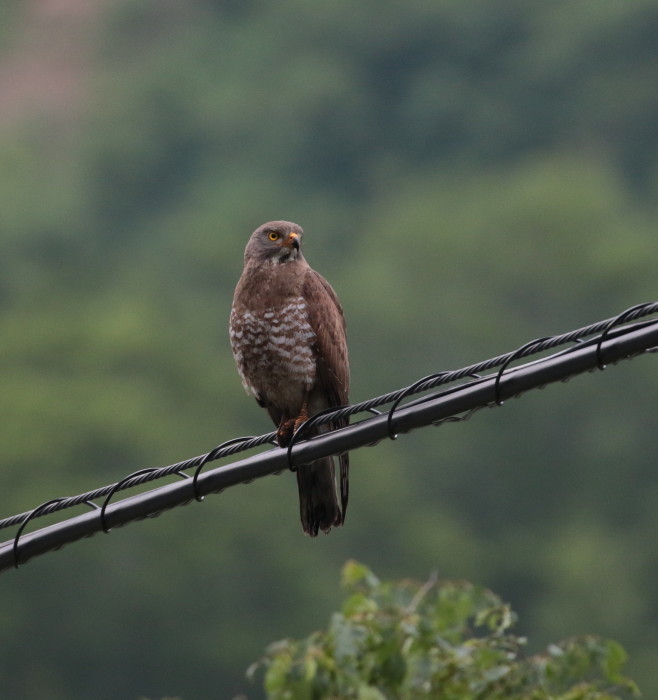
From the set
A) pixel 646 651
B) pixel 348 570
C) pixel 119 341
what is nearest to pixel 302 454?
pixel 348 570

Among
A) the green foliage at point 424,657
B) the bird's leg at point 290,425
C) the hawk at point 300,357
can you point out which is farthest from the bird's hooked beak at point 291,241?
the green foliage at point 424,657

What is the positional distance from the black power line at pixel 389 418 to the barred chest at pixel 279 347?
1223 millimetres

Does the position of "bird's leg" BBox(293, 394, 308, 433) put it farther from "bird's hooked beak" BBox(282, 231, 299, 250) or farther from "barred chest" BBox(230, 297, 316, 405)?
"bird's hooked beak" BBox(282, 231, 299, 250)

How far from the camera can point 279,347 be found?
637 centimetres

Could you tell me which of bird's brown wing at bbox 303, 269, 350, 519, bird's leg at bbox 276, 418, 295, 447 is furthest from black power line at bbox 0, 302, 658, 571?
bird's brown wing at bbox 303, 269, 350, 519

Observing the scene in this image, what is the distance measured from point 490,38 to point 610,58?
442 centimetres

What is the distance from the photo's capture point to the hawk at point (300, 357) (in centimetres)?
637

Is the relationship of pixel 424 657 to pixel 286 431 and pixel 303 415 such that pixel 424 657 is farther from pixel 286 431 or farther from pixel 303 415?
pixel 303 415

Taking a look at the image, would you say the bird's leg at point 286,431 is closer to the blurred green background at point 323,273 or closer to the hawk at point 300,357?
the hawk at point 300,357

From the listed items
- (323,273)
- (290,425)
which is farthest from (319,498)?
(323,273)

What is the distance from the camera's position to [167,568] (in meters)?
28.9

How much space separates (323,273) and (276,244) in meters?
28.6

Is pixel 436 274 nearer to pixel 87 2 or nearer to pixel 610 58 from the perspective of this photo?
pixel 610 58

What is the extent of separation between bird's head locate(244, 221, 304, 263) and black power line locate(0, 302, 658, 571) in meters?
1.74
